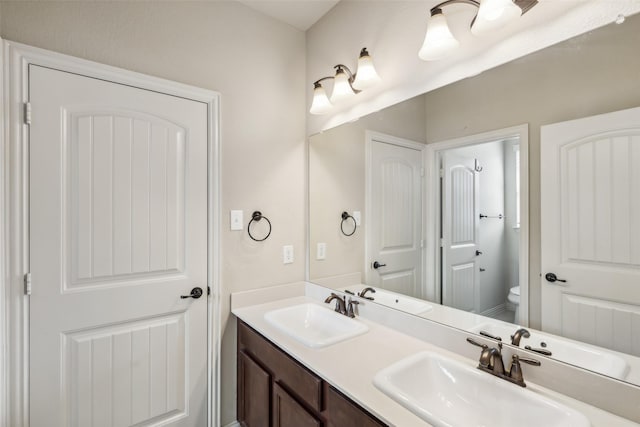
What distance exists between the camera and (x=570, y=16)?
0.96m

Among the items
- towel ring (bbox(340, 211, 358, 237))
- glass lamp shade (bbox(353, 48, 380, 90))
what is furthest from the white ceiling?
towel ring (bbox(340, 211, 358, 237))

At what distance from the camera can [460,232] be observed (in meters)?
1.36

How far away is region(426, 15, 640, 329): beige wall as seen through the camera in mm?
885

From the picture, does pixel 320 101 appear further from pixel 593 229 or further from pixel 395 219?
pixel 593 229

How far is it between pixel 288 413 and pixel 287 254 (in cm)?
95

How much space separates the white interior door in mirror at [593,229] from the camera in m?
0.87

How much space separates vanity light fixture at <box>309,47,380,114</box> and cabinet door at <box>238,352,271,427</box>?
1515 mm

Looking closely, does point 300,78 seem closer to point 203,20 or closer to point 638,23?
point 203,20

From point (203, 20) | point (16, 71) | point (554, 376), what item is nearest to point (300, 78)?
point (203, 20)

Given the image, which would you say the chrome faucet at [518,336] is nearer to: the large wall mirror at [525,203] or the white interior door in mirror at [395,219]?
the large wall mirror at [525,203]

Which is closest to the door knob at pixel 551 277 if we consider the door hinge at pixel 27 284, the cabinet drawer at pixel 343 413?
the cabinet drawer at pixel 343 413

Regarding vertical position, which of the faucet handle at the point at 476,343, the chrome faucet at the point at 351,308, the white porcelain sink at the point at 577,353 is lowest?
the chrome faucet at the point at 351,308

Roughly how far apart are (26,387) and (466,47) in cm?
233

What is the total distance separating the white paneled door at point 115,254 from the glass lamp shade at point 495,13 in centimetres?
140
